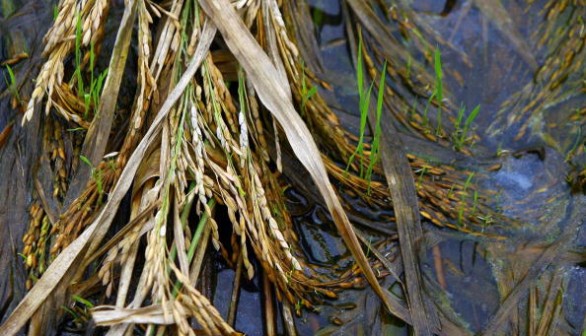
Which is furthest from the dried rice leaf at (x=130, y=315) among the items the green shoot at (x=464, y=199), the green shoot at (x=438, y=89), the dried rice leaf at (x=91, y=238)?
the green shoot at (x=438, y=89)

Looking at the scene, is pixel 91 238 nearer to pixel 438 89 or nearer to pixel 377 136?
pixel 377 136

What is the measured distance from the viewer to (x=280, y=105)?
239 centimetres

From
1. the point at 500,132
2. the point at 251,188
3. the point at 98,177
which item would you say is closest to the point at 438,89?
the point at 500,132

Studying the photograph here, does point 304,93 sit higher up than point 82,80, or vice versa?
point 82,80

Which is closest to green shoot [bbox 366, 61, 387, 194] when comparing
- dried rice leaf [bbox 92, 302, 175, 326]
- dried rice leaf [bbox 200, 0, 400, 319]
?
dried rice leaf [bbox 200, 0, 400, 319]

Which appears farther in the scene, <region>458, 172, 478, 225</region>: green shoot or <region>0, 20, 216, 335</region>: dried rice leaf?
<region>458, 172, 478, 225</region>: green shoot

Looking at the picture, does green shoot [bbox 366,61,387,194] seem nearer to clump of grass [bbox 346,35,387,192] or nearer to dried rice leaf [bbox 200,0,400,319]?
clump of grass [bbox 346,35,387,192]

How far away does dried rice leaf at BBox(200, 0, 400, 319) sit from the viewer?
2.29m

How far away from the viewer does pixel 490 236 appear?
2.58 metres

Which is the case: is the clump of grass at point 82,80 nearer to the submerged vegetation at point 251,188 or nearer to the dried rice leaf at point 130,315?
the submerged vegetation at point 251,188

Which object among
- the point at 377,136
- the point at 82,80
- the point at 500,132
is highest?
the point at 82,80

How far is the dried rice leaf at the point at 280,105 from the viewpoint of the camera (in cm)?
229

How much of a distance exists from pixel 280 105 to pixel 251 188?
27 cm

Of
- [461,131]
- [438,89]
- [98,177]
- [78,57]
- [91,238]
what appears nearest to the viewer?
[91,238]
